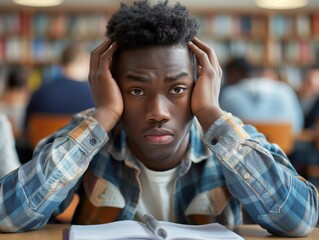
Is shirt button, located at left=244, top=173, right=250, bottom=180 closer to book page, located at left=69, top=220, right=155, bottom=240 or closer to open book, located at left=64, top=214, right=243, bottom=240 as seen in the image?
open book, located at left=64, top=214, right=243, bottom=240

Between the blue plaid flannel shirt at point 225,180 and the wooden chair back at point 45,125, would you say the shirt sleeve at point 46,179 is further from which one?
the wooden chair back at point 45,125

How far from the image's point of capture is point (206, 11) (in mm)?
7492

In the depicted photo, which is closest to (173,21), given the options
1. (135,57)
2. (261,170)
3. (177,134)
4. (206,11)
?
(135,57)

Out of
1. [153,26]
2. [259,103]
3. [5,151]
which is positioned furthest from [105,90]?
[259,103]

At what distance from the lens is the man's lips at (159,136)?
1.23 m

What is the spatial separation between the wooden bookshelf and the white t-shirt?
6237 millimetres

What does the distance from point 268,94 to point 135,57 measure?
3203 millimetres

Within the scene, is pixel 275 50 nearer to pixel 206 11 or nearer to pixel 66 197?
pixel 206 11

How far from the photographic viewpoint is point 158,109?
121 cm

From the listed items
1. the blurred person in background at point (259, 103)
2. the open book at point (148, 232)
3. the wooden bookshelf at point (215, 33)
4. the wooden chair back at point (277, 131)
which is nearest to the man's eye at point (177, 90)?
the open book at point (148, 232)

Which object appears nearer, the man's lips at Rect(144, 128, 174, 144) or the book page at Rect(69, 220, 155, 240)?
the book page at Rect(69, 220, 155, 240)

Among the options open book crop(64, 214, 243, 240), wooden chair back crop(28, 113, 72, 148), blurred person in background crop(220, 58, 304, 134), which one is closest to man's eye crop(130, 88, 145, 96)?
open book crop(64, 214, 243, 240)

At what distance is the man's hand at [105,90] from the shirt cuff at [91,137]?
14 millimetres

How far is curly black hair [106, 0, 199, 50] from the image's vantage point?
1242 mm
